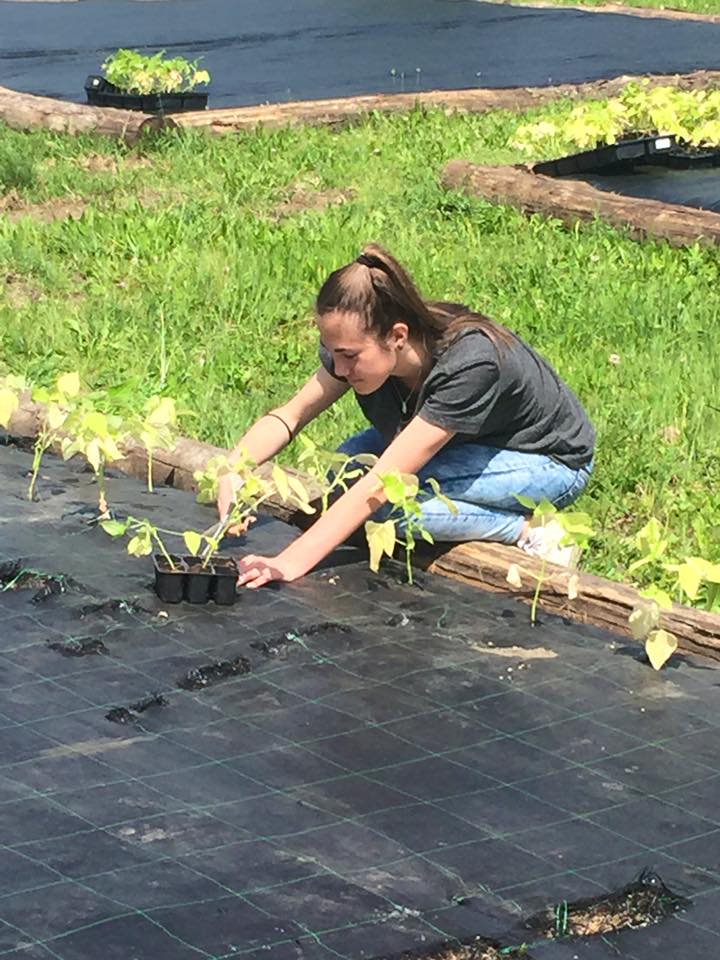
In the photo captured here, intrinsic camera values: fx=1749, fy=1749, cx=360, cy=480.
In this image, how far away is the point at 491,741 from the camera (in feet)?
10.6

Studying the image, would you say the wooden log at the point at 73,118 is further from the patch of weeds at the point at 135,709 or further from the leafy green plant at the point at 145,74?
the patch of weeds at the point at 135,709

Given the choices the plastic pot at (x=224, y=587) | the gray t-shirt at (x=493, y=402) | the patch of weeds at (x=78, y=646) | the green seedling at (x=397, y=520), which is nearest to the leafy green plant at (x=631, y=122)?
the gray t-shirt at (x=493, y=402)

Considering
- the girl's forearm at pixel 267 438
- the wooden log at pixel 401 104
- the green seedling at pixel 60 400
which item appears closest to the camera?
the green seedling at pixel 60 400

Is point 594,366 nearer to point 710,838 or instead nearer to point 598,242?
point 598,242

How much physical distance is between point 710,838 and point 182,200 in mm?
6446

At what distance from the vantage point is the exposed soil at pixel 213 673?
343cm

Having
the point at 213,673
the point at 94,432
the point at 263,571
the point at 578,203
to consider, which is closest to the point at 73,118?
the point at 578,203

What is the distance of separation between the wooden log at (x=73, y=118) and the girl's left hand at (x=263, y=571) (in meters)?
6.42

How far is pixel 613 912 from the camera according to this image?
2611mm

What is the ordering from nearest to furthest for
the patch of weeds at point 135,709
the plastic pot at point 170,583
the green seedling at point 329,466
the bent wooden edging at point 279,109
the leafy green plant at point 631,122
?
the patch of weeds at point 135,709 < the plastic pot at point 170,583 < the green seedling at point 329,466 < the leafy green plant at point 631,122 < the bent wooden edging at point 279,109

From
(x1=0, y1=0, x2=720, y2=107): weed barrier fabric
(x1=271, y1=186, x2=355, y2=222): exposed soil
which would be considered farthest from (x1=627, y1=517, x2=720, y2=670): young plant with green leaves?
(x1=0, y1=0, x2=720, y2=107): weed barrier fabric

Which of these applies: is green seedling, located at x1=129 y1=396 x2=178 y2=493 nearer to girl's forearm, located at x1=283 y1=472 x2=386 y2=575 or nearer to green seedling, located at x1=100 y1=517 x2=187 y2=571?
green seedling, located at x1=100 y1=517 x2=187 y2=571

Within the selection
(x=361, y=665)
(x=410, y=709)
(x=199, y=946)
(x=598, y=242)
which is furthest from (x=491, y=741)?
(x=598, y=242)

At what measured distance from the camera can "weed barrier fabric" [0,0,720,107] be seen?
1386cm
